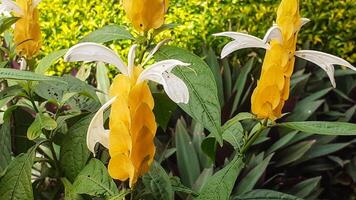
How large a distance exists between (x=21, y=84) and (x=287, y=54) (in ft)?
1.79

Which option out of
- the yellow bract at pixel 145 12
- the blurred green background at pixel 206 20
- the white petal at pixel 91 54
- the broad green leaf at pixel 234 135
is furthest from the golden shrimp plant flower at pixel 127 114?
the blurred green background at pixel 206 20

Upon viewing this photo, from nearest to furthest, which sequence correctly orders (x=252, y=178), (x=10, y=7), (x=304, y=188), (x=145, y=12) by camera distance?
(x=145, y=12)
(x=10, y=7)
(x=252, y=178)
(x=304, y=188)

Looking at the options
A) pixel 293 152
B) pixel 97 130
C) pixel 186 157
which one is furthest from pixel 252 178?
pixel 97 130

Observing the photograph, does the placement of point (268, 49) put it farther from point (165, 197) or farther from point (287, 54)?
point (165, 197)

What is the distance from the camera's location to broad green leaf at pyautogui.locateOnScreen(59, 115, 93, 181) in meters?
1.34

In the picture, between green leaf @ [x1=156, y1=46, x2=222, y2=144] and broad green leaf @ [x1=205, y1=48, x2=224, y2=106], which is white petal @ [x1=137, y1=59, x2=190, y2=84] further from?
broad green leaf @ [x1=205, y1=48, x2=224, y2=106]

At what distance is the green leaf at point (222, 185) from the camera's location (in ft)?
4.24

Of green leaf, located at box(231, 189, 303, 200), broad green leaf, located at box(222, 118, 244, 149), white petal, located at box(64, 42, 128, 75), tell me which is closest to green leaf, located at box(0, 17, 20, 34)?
white petal, located at box(64, 42, 128, 75)

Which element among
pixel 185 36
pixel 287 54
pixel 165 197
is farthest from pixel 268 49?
pixel 185 36

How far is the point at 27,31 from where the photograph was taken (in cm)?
147

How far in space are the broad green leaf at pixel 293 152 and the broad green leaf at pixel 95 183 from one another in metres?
1.63

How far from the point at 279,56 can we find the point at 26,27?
0.57 m

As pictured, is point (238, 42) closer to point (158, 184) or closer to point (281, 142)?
point (158, 184)

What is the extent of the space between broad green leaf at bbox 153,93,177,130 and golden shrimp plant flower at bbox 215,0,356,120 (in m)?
0.22
